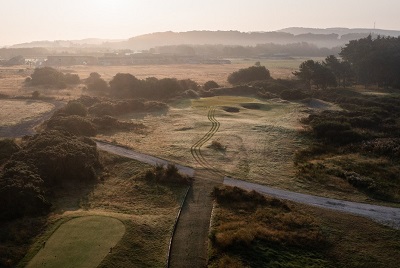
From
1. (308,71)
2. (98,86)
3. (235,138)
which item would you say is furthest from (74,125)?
(308,71)

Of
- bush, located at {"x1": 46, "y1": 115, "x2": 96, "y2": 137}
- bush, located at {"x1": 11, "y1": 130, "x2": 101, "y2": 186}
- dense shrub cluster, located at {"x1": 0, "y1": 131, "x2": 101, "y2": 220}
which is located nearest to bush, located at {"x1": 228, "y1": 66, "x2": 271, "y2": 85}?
bush, located at {"x1": 46, "y1": 115, "x2": 96, "y2": 137}

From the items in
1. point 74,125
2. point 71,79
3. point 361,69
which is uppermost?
point 361,69

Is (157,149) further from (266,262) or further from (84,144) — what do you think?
(266,262)

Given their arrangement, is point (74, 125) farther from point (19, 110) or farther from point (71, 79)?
point (71, 79)

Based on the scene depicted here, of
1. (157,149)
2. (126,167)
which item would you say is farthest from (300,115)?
(126,167)

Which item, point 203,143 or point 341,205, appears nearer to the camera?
point 341,205

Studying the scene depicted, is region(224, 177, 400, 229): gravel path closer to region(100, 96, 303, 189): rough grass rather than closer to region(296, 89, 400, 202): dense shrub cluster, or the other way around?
region(100, 96, 303, 189): rough grass

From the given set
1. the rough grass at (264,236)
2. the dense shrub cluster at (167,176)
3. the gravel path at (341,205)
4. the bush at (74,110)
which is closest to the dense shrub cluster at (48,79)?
the bush at (74,110)

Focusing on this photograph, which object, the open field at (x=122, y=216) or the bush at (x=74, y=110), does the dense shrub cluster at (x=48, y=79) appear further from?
the open field at (x=122, y=216)
